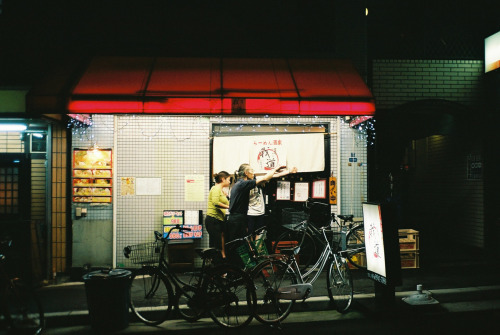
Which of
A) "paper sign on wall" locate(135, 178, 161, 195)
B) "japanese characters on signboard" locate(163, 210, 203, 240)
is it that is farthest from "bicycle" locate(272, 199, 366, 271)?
"paper sign on wall" locate(135, 178, 161, 195)

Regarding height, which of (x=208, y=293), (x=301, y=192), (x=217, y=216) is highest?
(x=301, y=192)

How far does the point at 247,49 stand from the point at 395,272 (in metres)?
6.09

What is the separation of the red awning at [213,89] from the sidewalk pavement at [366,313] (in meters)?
3.53

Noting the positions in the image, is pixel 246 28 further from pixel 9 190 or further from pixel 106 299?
pixel 106 299

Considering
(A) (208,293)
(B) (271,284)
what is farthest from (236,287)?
(B) (271,284)

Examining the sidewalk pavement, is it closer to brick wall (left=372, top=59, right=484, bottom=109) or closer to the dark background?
brick wall (left=372, top=59, right=484, bottom=109)

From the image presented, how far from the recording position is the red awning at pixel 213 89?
7129 mm

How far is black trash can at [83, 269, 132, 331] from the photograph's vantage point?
18.4 ft

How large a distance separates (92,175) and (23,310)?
3.66 m

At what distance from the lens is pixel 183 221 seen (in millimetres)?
8695


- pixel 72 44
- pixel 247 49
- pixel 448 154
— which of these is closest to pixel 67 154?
pixel 72 44

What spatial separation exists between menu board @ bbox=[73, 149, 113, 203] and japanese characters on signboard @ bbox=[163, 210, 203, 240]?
140 cm

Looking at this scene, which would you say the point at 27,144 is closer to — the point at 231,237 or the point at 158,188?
the point at 158,188

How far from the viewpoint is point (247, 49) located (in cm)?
917
